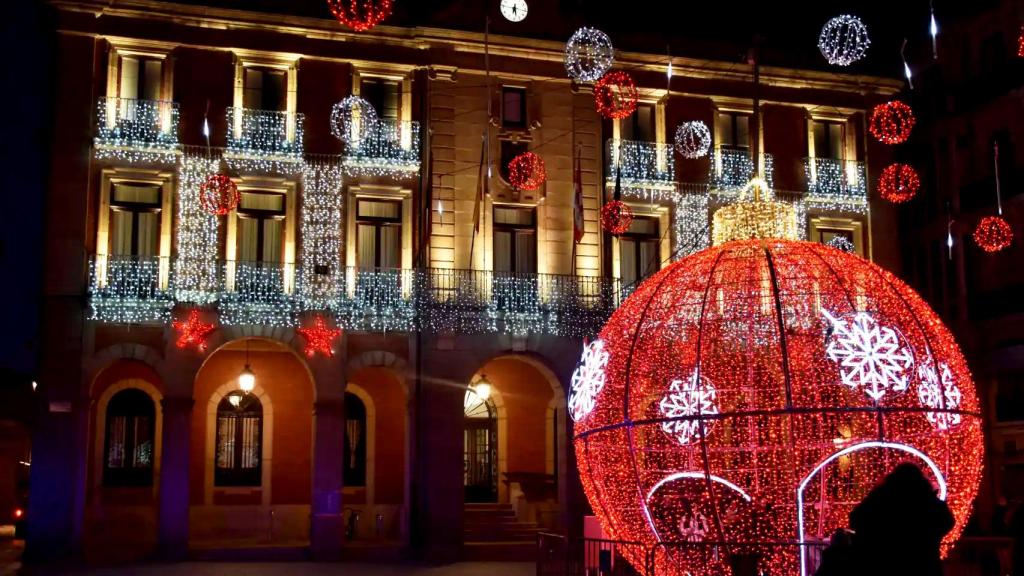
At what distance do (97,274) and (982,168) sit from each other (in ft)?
69.0

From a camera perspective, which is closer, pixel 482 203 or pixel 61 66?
pixel 61 66

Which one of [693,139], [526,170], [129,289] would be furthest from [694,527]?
[693,139]

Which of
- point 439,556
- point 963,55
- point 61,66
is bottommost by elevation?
point 439,556

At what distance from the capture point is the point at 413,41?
27.1 m

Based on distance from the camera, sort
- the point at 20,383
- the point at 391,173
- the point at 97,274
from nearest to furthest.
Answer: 1. the point at 97,274
2. the point at 391,173
3. the point at 20,383

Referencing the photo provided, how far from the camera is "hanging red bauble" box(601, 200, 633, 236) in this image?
2583 centimetres

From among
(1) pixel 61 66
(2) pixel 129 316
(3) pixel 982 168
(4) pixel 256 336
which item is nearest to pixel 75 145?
(1) pixel 61 66

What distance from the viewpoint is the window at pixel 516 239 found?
89.8 feet

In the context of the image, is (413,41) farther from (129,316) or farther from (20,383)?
(20,383)

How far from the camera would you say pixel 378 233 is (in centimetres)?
2686

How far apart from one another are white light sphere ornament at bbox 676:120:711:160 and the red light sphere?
1.85 m

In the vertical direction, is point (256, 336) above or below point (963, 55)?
below

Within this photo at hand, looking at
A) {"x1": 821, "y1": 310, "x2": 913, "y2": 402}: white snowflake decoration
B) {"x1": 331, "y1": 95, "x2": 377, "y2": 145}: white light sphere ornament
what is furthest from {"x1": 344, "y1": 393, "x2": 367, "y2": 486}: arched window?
{"x1": 821, "y1": 310, "x2": 913, "y2": 402}: white snowflake decoration

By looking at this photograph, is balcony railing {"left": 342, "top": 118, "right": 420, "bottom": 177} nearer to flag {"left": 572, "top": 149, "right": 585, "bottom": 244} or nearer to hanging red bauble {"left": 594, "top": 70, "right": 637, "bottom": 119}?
flag {"left": 572, "top": 149, "right": 585, "bottom": 244}
